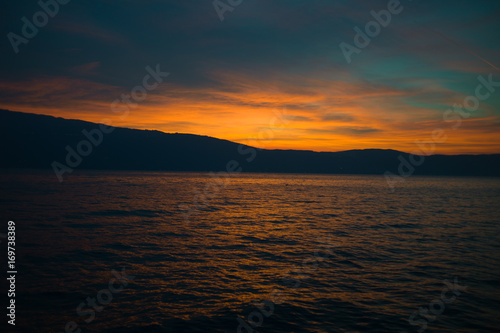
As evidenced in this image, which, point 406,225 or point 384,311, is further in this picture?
point 406,225

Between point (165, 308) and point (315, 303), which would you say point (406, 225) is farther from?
point (165, 308)

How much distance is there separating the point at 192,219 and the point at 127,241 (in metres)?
12.6

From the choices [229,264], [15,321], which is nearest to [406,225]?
[229,264]

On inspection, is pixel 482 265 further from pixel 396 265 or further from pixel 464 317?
pixel 464 317

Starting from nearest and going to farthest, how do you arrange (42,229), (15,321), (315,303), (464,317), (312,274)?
(15,321) < (464,317) < (315,303) < (312,274) < (42,229)

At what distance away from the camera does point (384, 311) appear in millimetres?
12555

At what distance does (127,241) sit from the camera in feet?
81.0

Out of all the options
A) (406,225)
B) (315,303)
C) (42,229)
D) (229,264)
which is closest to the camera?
(315,303)

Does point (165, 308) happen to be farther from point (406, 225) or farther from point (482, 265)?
point (406, 225)

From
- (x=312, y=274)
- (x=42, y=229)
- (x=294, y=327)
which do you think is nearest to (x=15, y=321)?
(x=294, y=327)

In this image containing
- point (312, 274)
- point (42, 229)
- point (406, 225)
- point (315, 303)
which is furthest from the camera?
point (406, 225)

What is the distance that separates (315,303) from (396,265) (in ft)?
28.0

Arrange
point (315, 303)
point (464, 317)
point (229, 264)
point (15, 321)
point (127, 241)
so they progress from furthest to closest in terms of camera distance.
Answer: point (127, 241) → point (229, 264) → point (315, 303) → point (464, 317) → point (15, 321)

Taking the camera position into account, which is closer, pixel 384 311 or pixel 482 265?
pixel 384 311
